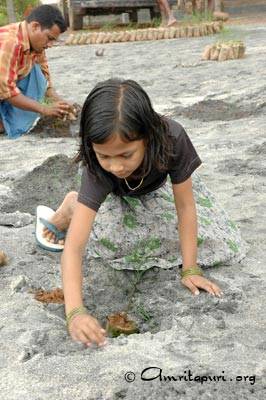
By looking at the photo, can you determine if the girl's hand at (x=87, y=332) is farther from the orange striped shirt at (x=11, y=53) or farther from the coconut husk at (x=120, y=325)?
the orange striped shirt at (x=11, y=53)

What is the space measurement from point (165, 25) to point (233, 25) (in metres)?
1.28

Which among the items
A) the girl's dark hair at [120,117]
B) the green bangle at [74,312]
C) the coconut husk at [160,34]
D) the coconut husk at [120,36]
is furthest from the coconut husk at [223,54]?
the green bangle at [74,312]

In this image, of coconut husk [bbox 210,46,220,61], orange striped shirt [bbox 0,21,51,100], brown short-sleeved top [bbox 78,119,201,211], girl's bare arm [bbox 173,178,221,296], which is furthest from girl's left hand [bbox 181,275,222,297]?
coconut husk [bbox 210,46,220,61]

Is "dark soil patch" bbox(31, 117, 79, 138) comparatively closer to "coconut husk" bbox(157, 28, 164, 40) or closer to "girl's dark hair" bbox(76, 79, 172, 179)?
"girl's dark hair" bbox(76, 79, 172, 179)

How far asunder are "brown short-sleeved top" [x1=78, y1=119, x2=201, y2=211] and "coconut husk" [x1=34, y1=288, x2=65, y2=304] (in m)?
0.37

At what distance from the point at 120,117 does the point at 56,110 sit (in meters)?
2.75

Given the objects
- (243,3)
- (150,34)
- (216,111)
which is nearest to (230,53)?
(216,111)

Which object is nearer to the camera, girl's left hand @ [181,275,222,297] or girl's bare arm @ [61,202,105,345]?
girl's bare arm @ [61,202,105,345]

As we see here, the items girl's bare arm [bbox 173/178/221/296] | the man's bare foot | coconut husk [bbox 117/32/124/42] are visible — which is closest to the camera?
girl's bare arm [bbox 173/178/221/296]

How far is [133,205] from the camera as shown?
215 cm

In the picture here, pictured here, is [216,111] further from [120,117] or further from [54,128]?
[120,117]

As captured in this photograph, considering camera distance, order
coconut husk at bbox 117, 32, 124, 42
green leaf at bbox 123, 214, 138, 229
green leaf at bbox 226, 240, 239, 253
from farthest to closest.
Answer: coconut husk at bbox 117, 32, 124, 42
green leaf at bbox 226, 240, 239, 253
green leaf at bbox 123, 214, 138, 229

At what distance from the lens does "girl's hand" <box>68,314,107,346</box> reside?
1.77 m

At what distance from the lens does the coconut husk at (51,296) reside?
6.78 feet
